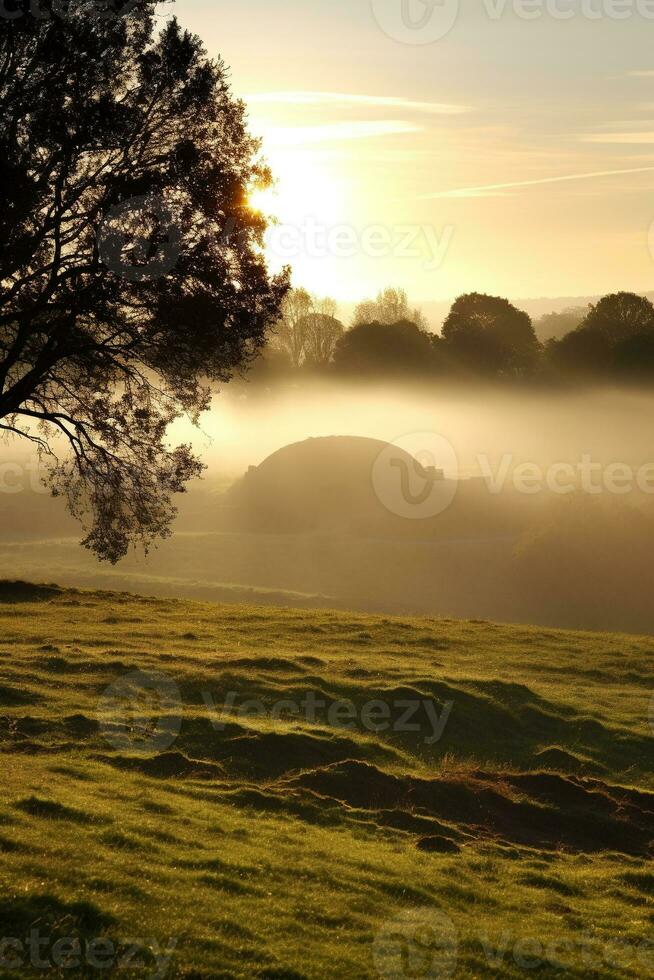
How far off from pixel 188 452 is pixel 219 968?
1011 inches

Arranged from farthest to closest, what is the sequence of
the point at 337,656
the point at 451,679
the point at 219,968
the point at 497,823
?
the point at 337,656
the point at 451,679
the point at 497,823
the point at 219,968

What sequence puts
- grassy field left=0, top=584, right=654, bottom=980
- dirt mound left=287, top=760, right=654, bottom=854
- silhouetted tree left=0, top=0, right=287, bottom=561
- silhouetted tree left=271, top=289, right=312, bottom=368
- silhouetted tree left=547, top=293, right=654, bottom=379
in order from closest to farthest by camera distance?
grassy field left=0, top=584, right=654, bottom=980 < dirt mound left=287, top=760, right=654, bottom=854 < silhouetted tree left=0, top=0, right=287, bottom=561 < silhouetted tree left=547, top=293, right=654, bottom=379 < silhouetted tree left=271, top=289, right=312, bottom=368

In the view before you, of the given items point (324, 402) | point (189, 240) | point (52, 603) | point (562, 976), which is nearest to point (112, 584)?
point (52, 603)

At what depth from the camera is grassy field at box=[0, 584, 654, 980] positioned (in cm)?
1255

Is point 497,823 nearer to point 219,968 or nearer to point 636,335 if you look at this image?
point 219,968

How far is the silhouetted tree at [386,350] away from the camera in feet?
362

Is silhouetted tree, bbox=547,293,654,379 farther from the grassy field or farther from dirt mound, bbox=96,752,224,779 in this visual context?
dirt mound, bbox=96,752,224,779

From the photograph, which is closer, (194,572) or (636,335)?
(194,572)

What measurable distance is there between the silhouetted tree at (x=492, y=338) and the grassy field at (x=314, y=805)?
75399 millimetres

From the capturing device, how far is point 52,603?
1468 inches

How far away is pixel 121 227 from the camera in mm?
31438

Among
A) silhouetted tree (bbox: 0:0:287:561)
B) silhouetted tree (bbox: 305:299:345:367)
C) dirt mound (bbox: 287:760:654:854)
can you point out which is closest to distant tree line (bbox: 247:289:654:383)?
silhouetted tree (bbox: 305:299:345:367)

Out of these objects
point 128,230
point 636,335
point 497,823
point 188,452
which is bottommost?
point 497,823

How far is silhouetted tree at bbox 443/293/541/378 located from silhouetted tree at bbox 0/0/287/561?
7525 centimetres
